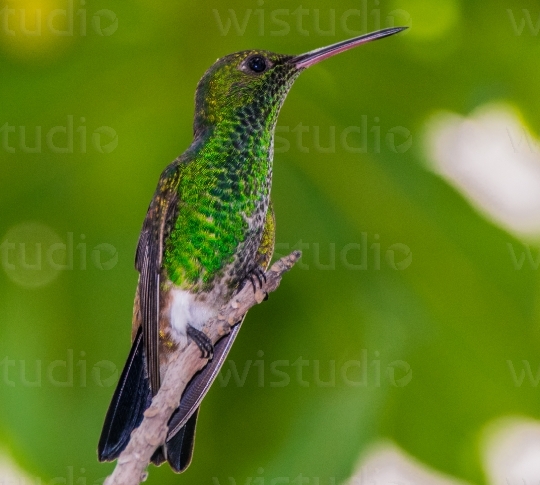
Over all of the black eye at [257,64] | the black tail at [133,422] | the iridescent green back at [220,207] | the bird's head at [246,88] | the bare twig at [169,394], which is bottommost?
the black tail at [133,422]

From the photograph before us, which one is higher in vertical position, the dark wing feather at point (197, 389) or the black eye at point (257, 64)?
the black eye at point (257, 64)

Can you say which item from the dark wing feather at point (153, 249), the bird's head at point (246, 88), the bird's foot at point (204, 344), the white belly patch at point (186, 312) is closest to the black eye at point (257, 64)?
the bird's head at point (246, 88)

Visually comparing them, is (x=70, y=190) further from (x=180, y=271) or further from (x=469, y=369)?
(x=469, y=369)

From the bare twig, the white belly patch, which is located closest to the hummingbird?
the white belly patch

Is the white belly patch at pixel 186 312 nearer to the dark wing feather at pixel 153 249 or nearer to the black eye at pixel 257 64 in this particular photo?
the dark wing feather at pixel 153 249

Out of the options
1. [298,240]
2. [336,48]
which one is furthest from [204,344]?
[298,240]

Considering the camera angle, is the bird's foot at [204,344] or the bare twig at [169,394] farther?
the bird's foot at [204,344]

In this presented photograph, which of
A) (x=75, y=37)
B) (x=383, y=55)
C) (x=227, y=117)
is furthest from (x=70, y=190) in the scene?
(x=383, y=55)
